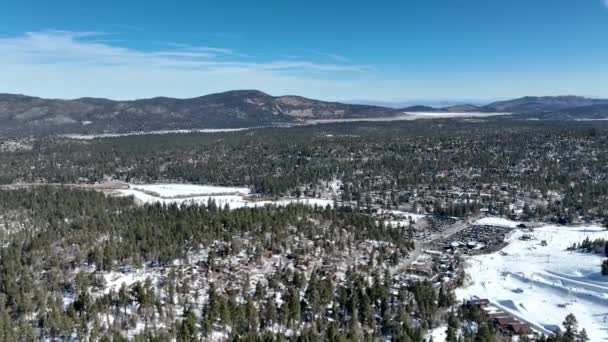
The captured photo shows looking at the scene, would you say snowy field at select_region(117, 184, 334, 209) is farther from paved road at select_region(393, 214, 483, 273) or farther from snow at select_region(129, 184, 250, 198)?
paved road at select_region(393, 214, 483, 273)

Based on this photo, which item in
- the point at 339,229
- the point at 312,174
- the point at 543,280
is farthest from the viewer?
the point at 312,174

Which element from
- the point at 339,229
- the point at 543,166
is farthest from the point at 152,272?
the point at 543,166

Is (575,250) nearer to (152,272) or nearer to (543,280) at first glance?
(543,280)

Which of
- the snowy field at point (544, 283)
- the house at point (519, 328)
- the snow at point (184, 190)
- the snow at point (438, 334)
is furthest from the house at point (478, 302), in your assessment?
the snow at point (184, 190)

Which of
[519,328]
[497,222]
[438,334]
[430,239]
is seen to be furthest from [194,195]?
[519,328]

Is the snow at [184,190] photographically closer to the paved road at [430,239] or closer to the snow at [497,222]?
the paved road at [430,239]

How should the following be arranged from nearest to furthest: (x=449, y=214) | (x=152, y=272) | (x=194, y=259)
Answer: (x=152, y=272) → (x=194, y=259) → (x=449, y=214)

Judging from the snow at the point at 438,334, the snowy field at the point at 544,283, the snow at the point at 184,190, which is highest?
the snow at the point at 184,190
